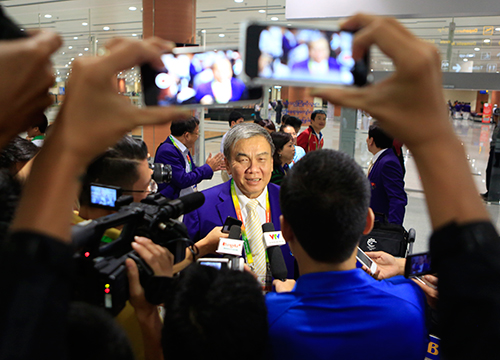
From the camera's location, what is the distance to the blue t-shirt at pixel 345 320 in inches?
32.6

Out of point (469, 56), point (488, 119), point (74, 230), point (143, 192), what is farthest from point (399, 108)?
point (488, 119)

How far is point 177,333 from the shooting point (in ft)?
2.40

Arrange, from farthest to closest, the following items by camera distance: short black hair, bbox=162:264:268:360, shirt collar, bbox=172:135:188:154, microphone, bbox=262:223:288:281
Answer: shirt collar, bbox=172:135:188:154 < microphone, bbox=262:223:288:281 < short black hair, bbox=162:264:268:360

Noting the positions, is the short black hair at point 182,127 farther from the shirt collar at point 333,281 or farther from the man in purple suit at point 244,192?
the shirt collar at point 333,281

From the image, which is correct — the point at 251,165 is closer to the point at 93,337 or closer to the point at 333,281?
the point at 333,281

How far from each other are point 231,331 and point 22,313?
0.41 metres

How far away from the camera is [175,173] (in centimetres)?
370

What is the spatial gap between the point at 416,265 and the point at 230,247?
0.64 m

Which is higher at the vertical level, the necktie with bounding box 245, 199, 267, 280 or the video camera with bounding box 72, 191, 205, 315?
the video camera with bounding box 72, 191, 205, 315

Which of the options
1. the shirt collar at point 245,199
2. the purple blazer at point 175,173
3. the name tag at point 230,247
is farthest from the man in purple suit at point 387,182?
the name tag at point 230,247

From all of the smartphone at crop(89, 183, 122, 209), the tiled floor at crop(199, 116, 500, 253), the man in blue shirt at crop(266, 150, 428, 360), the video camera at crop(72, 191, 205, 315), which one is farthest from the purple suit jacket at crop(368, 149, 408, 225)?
the smartphone at crop(89, 183, 122, 209)

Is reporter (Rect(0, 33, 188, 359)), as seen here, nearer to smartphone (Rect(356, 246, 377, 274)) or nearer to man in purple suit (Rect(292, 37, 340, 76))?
man in purple suit (Rect(292, 37, 340, 76))

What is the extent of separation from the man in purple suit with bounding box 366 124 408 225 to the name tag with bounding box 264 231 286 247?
206 centimetres

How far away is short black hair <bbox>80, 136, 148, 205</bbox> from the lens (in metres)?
1.48
